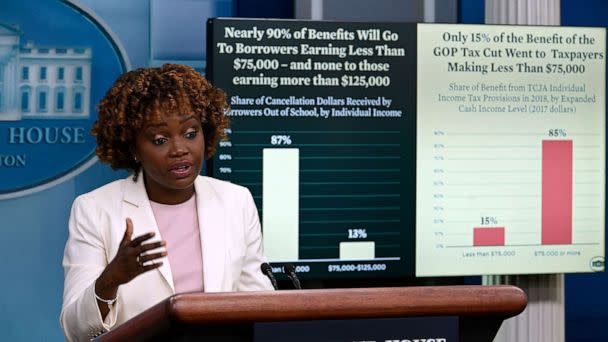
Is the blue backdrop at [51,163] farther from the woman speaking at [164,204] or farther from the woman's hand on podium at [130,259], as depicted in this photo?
the woman's hand on podium at [130,259]

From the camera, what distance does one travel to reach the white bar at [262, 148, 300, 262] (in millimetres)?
3576

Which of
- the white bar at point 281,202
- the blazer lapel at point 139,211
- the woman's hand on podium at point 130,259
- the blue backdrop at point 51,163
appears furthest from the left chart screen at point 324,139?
the woman's hand on podium at point 130,259

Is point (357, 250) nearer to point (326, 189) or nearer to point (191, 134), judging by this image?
point (326, 189)

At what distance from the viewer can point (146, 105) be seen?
2.39m

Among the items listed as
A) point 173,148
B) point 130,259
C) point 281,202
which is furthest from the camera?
point 281,202

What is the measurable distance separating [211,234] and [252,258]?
15 centimetres

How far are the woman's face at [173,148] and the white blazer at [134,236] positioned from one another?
88mm

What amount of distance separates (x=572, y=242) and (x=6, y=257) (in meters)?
2.04

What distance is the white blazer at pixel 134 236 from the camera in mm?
2246

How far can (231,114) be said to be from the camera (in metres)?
3.56

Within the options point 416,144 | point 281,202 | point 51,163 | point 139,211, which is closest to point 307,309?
point 139,211

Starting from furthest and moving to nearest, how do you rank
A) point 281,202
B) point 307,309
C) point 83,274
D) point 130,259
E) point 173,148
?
1. point 281,202
2. point 173,148
3. point 83,274
4. point 130,259
5. point 307,309

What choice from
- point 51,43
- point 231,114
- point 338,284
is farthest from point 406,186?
point 51,43

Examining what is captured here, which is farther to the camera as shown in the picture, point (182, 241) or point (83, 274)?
point (182, 241)
